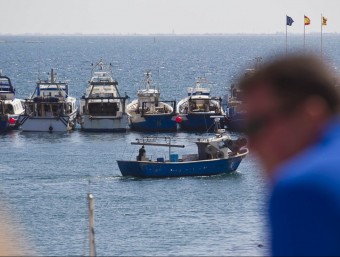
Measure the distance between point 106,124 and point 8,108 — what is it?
7715mm

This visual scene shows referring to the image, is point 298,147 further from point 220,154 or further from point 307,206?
point 220,154

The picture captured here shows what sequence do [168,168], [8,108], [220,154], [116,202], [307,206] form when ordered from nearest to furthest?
[307,206] → [116,202] → [168,168] → [220,154] → [8,108]

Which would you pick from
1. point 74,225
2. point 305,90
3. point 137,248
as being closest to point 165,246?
point 137,248

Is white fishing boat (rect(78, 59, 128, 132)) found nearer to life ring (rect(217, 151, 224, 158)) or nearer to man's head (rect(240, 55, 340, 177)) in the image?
life ring (rect(217, 151, 224, 158))

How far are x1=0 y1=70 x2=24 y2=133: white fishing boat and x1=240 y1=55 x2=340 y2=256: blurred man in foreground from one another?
63.4 meters

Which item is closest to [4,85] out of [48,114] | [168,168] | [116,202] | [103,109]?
[48,114]

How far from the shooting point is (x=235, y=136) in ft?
205

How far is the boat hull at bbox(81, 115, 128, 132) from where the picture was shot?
213 feet

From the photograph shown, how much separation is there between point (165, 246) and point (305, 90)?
1051 inches

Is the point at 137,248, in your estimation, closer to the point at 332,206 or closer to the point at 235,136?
the point at 332,206

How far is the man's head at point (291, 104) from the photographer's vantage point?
3826 millimetres

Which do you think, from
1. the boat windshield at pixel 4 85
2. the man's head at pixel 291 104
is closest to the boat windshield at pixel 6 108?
the boat windshield at pixel 4 85

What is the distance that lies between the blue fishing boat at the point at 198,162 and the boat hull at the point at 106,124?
18.4 m

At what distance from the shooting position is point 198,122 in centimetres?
6556
